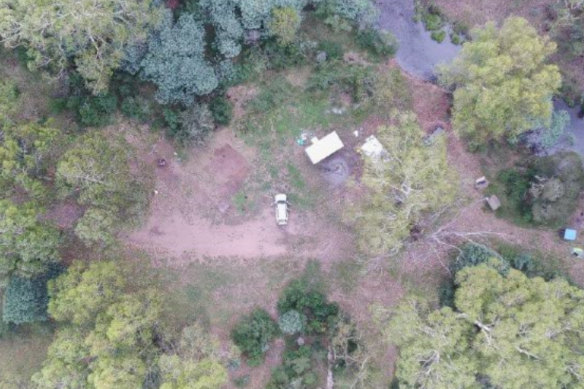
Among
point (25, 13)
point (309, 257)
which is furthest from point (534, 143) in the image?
point (25, 13)

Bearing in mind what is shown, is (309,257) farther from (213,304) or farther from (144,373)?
(144,373)

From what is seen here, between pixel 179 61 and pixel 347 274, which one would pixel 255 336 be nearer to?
pixel 347 274

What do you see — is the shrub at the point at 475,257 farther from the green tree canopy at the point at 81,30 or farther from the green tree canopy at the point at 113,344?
the green tree canopy at the point at 81,30

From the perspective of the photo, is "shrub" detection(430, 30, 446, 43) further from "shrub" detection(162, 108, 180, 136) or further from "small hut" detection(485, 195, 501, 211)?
"shrub" detection(162, 108, 180, 136)

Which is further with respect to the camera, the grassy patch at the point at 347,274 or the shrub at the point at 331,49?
the shrub at the point at 331,49

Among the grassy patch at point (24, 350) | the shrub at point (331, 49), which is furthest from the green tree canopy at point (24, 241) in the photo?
the shrub at point (331, 49)

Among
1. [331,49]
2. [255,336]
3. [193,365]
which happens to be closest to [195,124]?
[331,49]

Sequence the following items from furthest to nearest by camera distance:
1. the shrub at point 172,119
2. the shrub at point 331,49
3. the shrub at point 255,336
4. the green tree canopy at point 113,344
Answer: the shrub at point 331,49 → the shrub at point 172,119 → the shrub at point 255,336 → the green tree canopy at point 113,344

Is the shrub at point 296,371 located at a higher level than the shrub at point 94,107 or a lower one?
lower
